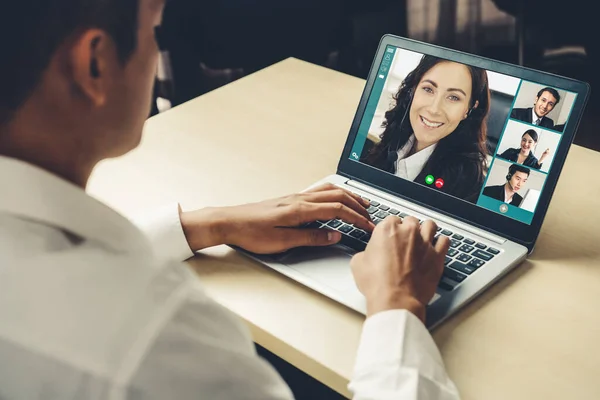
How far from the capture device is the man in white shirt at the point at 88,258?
0.44 meters

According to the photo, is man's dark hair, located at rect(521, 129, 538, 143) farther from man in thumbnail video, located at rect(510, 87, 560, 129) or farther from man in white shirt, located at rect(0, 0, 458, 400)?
man in white shirt, located at rect(0, 0, 458, 400)

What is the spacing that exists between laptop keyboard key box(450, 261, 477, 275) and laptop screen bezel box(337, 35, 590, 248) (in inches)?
→ 4.1

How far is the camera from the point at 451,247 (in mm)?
872

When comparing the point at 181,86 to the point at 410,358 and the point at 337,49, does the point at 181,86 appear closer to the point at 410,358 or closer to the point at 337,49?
the point at 337,49

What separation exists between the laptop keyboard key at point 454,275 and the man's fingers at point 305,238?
0.15 m

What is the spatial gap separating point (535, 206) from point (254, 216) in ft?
1.25

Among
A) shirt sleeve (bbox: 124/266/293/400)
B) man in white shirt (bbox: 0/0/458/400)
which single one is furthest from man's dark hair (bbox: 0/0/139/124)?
shirt sleeve (bbox: 124/266/293/400)

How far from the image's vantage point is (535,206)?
88cm

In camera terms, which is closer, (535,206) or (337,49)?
(535,206)

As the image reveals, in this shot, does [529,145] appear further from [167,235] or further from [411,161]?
[167,235]

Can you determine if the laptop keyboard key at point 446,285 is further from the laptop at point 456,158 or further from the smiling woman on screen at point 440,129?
the smiling woman on screen at point 440,129

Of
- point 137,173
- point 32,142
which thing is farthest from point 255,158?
point 32,142

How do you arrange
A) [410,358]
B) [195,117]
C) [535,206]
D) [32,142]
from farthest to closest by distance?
[195,117]
[535,206]
[410,358]
[32,142]

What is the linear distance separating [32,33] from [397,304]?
1.51 ft
